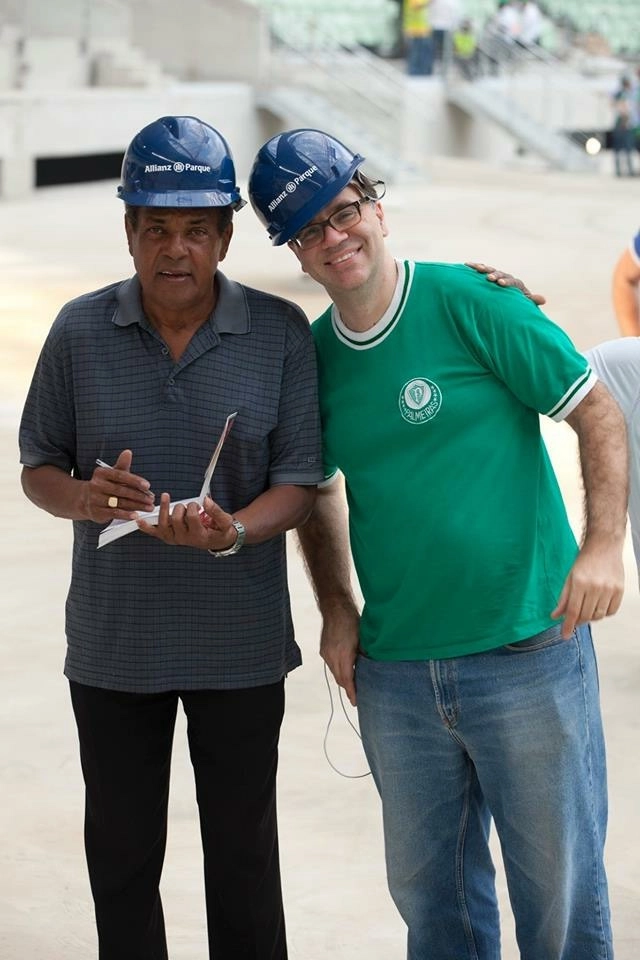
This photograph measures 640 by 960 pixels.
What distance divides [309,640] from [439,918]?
3.45 m

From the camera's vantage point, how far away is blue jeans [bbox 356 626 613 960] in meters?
3.20

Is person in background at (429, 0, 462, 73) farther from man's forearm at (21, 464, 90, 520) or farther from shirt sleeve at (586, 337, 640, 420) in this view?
man's forearm at (21, 464, 90, 520)

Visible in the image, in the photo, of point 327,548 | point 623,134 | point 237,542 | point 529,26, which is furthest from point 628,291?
point 529,26

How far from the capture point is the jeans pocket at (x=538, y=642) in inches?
126

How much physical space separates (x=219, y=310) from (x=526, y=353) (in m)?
0.68

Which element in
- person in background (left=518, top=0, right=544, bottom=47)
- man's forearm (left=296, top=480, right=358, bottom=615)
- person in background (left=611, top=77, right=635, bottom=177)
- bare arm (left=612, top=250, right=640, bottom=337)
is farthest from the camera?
person in background (left=518, top=0, right=544, bottom=47)

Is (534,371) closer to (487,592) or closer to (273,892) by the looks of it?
(487,592)

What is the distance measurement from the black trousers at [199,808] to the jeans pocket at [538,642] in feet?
1.91

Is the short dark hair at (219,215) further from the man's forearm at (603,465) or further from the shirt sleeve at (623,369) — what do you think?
the shirt sleeve at (623,369)

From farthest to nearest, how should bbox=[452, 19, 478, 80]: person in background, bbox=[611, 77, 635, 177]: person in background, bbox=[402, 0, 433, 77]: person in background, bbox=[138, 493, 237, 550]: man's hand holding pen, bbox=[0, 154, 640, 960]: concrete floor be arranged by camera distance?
bbox=[452, 19, 478, 80]: person in background, bbox=[402, 0, 433, 77]: person in background, bbox=[611, 77, 635, 177]: person in background, bbox=[0, 154, 640, 960]: concrete floor, bbox=[138, 493, 237, 550]: man's hand holding pen

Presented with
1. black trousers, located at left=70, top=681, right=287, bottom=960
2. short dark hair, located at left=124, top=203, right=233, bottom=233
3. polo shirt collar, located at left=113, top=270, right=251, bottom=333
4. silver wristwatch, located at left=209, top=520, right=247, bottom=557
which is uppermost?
short dark hair, located at left=124, top=203, right=233, bottom=233

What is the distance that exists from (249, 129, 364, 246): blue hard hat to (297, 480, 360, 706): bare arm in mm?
663

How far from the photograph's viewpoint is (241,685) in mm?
3389

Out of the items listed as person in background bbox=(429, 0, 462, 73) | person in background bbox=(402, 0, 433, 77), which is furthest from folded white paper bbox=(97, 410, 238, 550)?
person in background bbox=(429, 0, 462, 73)
